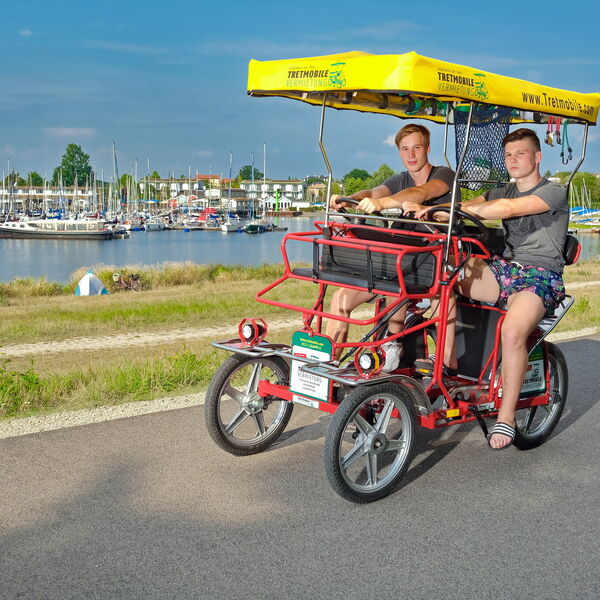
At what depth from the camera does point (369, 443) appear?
4613mm

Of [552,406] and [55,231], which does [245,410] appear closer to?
[552,406]

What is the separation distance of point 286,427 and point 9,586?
267cm

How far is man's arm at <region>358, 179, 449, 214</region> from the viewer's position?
209 inches

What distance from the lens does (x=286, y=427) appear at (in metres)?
5.85

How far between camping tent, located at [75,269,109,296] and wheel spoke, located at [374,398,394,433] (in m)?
20.2

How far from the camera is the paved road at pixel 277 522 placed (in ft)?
11.7

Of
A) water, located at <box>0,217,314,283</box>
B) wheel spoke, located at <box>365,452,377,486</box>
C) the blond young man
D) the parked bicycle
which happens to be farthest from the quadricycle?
water, located at <box>0,217,314,283</box>

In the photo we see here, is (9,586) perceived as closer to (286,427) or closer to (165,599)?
(165,599)

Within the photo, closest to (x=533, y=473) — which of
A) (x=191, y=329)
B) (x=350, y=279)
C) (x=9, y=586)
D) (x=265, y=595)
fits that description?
(x=350, y=279)

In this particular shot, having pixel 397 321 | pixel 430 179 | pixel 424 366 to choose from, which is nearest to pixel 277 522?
pixel 397 321

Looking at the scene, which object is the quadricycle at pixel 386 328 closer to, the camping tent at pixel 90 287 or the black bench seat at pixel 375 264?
the black bench seat at pixel 375 264

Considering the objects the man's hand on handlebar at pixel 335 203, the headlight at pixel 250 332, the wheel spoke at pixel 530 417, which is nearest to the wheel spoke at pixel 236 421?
the headlight at pixel 250 332

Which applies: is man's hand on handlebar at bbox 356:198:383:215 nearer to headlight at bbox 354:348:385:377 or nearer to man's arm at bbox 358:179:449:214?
man's arm at bbox 358:179:449:214

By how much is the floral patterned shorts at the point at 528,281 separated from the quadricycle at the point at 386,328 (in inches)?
6.0
